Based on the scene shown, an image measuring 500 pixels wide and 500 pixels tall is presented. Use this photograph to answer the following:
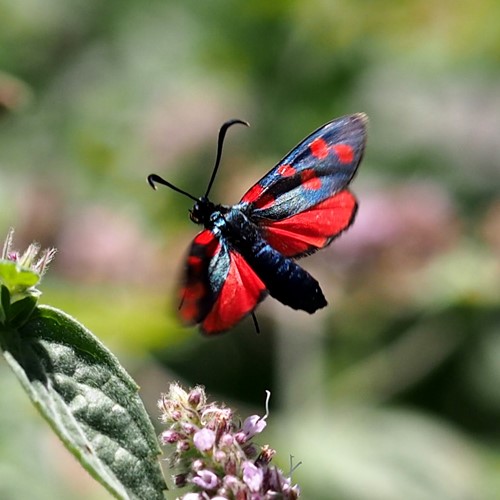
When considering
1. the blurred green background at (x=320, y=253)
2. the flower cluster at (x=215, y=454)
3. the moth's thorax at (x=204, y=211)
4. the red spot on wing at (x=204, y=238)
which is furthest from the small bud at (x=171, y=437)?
the blurred green background at (x=320, y=253)

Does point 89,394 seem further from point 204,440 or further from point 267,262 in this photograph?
point 267,262

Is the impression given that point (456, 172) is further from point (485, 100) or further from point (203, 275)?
point (203, 275)

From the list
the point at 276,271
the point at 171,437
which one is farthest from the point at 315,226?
the point at 171,437

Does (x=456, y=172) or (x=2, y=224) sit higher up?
(x=456, y=172)

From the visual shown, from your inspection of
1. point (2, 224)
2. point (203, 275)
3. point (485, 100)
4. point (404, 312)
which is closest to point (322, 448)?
point (404, 312)

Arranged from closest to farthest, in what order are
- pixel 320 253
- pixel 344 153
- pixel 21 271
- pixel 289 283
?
pixel 21 271 → pixel 289 283 → pixel 344 153 → pixel 320 253

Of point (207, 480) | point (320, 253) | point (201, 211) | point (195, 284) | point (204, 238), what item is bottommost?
point (207, 480)

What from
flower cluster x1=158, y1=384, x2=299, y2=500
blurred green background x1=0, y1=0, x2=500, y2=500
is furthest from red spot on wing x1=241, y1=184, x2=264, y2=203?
blurred green background x1=0, y1=0, x2=500, y2=500

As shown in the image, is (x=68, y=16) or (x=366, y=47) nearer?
(x=366, y=47)
